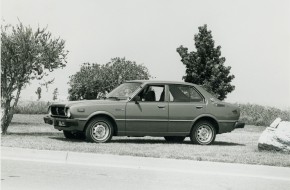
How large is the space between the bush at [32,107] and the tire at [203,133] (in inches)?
1288

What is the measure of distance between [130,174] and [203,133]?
277 inches

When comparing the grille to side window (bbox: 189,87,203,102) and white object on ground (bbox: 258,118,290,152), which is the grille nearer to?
side window (bbox: 189,87,203,102)

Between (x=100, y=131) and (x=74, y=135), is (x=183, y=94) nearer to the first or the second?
(x=100, y=131)

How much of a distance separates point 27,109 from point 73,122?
34.1 meters

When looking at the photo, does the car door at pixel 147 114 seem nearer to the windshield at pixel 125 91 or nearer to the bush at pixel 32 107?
the windshield at pixel 125 91

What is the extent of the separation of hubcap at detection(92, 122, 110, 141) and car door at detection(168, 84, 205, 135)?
181 centimetres

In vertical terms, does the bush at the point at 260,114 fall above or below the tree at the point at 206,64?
below

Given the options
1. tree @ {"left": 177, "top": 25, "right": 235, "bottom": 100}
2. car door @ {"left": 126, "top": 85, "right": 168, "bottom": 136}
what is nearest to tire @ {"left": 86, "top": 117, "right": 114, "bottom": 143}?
car door @ {"left": 126, "top": 85, "right": 168, "bottom": 136}

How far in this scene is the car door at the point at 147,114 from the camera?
54.9 feet

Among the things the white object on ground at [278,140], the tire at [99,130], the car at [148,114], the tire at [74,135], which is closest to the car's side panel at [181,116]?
the car at [148,114]

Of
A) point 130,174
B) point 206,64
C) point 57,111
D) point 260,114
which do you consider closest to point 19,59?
point 57,111

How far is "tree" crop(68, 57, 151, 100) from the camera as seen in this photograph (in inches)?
1998

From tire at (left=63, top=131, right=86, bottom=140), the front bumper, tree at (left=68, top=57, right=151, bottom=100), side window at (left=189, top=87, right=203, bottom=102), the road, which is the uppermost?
tree at (left=68, top=57, right=151, bottom=100)

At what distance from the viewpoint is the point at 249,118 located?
4431cm
